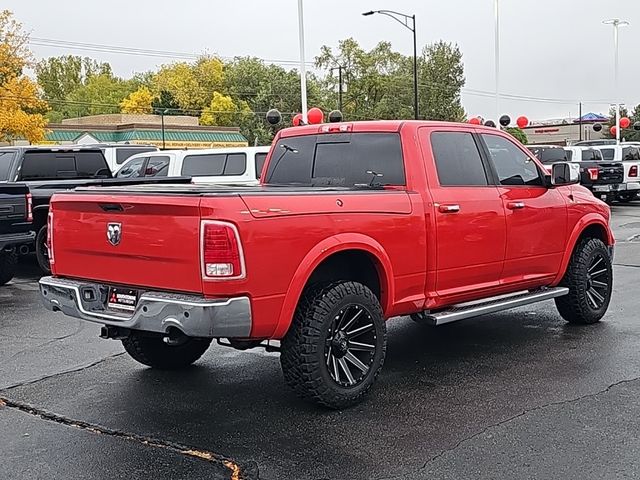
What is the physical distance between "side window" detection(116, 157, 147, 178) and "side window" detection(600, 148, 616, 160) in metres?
15.8

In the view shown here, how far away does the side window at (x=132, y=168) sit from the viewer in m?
17.5

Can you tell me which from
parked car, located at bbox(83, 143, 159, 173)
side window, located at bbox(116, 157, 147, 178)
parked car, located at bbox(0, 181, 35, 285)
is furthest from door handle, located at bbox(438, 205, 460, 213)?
parked car, located at bbox(83, 143, 159, 173)

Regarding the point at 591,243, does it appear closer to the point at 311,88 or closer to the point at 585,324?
the point at 585,324

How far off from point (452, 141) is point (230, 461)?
3.41 metres

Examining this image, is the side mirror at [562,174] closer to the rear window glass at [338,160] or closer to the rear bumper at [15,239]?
the rear window glass at [338,160]

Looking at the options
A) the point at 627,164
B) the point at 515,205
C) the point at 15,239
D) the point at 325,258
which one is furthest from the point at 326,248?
the point at 627,164

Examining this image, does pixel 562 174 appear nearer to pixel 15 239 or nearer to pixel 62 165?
pixel 15 239

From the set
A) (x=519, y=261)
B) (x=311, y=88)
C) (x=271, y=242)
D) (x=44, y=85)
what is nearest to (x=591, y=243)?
(x=519, y=261)

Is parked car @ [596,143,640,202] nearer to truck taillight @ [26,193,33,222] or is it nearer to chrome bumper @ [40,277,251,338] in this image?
truck taillight @ [26,193,33,222]

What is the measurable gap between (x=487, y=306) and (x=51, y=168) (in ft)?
30.2

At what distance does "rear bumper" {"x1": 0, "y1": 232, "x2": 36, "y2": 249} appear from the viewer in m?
10.2

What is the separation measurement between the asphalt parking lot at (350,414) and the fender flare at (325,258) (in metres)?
0.68

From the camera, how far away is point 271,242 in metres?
5.01

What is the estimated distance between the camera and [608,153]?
2662 centimetres
